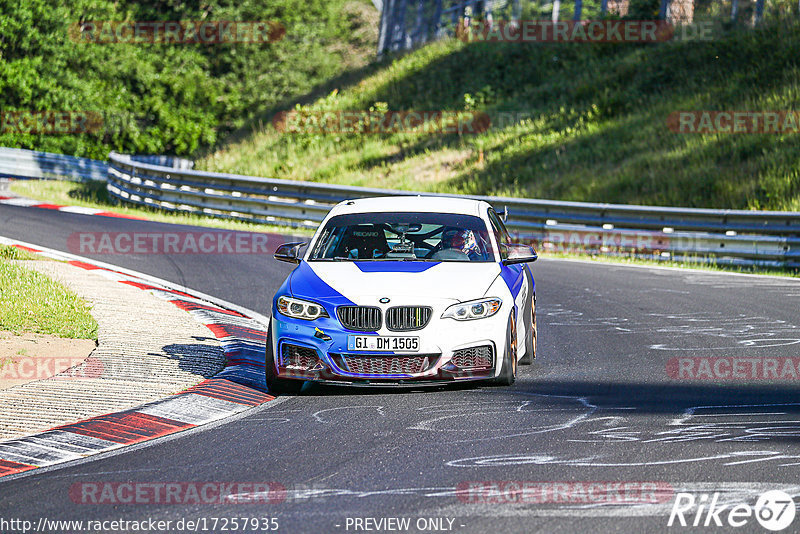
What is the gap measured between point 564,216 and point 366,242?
38.7ft

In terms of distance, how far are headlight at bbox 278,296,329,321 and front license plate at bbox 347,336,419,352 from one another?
0.36 m

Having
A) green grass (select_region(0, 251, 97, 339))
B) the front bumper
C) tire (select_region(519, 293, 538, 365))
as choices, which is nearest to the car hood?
the front bumper

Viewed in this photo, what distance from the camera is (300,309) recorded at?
8273 millimetres

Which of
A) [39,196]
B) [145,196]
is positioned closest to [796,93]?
[145,196]

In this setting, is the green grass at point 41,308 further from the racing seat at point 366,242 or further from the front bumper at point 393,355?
the front bumper at point 393,355

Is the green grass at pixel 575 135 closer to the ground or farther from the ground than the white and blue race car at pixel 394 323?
farther from the ground

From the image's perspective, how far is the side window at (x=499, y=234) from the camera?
30.9ft

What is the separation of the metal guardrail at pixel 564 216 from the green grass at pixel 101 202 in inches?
9.7

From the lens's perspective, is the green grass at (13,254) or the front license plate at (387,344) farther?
the green grass at (13,254)

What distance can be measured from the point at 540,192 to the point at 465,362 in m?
19.0

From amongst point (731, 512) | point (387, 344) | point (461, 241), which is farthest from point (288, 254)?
point (731, 512)

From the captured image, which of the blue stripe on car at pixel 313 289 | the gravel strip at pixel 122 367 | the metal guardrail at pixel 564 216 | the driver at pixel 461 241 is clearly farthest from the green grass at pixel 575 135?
the blue stripe on car at pixel 313 289

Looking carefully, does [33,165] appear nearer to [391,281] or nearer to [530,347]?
[530,347]

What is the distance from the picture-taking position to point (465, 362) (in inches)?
321
